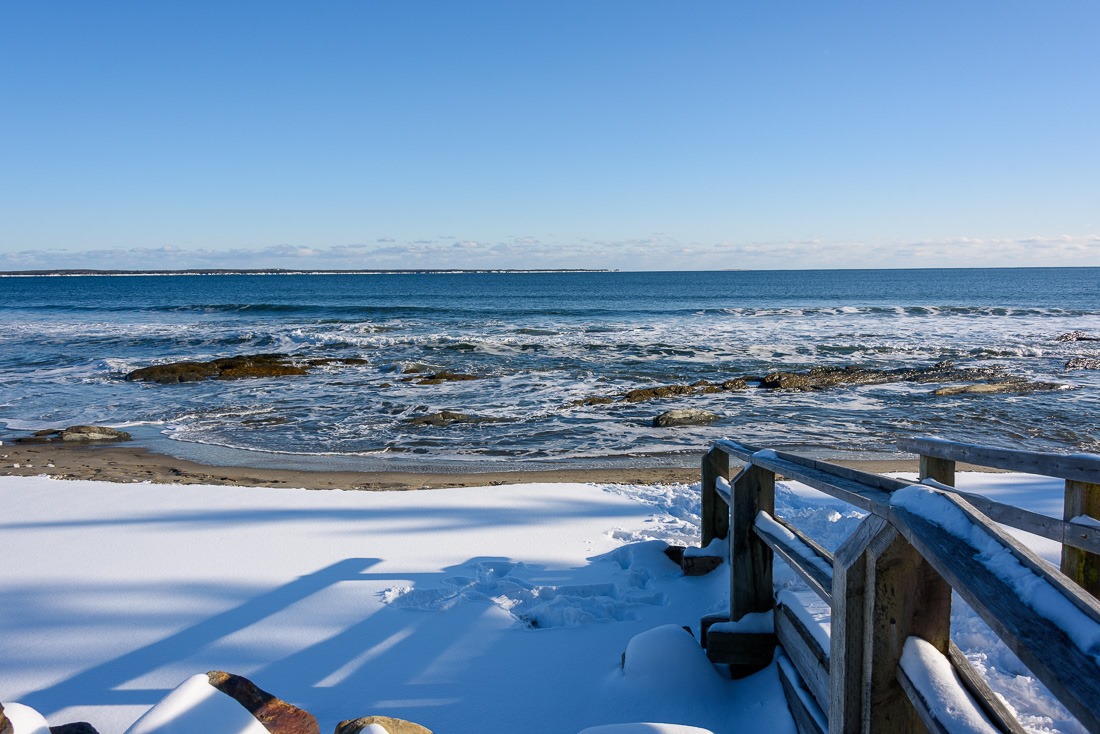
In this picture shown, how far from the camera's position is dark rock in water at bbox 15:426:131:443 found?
1241cm

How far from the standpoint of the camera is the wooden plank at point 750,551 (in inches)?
153

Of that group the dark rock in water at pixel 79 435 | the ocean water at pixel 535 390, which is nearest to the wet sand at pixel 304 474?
the ocean water at pixel 535 390

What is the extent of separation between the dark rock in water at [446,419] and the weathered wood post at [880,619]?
11759 mm

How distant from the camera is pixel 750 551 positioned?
388cm

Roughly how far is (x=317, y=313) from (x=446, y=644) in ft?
154

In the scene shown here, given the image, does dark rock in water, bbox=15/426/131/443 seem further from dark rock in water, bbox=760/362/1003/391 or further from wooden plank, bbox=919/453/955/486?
dark rock in water, bbox=760/362/1003/391

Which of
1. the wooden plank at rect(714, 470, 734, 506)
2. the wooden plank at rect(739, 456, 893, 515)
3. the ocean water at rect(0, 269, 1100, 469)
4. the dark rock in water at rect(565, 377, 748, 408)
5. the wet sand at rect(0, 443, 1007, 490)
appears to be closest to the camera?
the wooden plank at rect(739, 456, 893, 515)

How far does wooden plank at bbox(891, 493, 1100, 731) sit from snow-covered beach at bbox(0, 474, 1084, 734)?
198 centimetres

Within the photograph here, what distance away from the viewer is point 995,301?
57.7m

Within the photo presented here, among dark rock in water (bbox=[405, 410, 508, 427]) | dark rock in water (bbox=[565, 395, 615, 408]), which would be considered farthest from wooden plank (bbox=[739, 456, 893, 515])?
dark rock in water (bbox=[565, 395, 615, 408])

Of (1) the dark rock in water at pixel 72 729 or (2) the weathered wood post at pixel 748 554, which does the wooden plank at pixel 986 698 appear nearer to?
(2) the weathered wood post at pixel 748 554

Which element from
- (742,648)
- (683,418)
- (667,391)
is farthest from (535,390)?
(742,648)

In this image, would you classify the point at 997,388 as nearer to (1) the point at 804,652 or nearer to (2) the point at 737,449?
(2) the point at 737,449

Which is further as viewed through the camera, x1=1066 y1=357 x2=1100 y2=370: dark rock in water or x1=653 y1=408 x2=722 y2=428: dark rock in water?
x1=1066 y1=357 x2=1100 y2=370: dark rock in water
